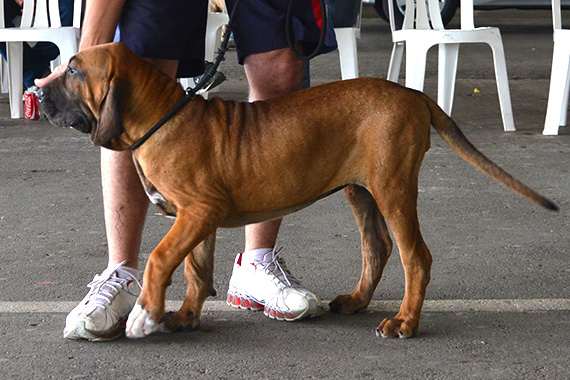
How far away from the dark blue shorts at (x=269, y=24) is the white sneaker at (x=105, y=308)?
89 cm

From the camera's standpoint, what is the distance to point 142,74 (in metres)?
2.40

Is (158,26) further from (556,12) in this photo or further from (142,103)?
(556,12)

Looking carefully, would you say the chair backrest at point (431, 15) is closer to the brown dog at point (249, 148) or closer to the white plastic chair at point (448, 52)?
the white plastic chair at point (448, 52)

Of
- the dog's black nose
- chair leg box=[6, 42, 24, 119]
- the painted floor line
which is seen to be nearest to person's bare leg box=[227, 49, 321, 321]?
the painted floor line

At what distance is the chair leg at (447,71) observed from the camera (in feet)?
20.5

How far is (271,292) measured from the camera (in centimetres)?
281

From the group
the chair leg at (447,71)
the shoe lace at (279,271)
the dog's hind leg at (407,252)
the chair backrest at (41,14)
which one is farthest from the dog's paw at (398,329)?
the chair backrest at (41,14)

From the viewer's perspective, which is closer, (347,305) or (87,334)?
(87,334)

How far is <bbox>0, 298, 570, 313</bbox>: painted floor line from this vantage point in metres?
2.86

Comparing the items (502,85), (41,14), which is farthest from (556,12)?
(41,14)

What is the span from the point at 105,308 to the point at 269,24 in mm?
1111

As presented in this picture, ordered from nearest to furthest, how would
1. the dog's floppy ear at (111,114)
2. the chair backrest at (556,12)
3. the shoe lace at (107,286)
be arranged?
the dog's floppy ear at (111,114)
the shoe lace at (107,286)
the chair backrest at (556,12)

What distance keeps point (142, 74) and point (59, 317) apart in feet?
3.11

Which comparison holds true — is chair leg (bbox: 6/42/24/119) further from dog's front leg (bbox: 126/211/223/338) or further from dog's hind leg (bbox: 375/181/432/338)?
dog's hind leg (bbox: 375/181/432/338)
